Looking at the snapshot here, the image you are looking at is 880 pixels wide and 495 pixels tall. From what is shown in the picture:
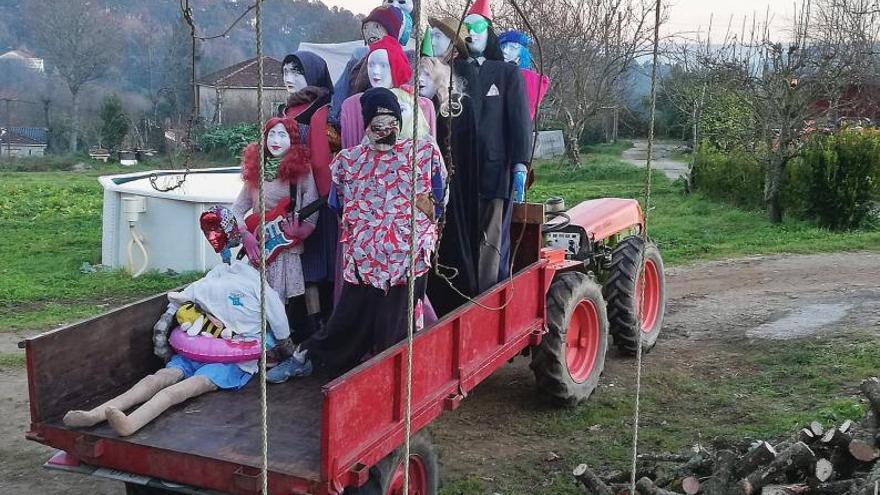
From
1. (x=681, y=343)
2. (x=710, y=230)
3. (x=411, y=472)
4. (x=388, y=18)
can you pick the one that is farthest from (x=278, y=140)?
(x=710, y=230)

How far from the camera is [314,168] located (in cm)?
469

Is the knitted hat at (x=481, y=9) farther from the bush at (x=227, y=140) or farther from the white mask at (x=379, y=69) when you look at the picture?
the bush at (x=227, y=140)

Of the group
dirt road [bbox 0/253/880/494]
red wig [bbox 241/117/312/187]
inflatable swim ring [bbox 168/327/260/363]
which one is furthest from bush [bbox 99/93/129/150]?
inflatable swim ring [bbox 168/327/260/363]

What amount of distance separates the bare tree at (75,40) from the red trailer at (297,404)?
124 feet

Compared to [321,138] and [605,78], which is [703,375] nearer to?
[321,138]

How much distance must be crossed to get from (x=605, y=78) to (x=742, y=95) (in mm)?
9845

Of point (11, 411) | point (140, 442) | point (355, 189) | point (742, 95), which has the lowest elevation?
point (11, 411)

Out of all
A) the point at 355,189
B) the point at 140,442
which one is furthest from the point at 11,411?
the point at 355,189

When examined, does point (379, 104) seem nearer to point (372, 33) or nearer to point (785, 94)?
point (372, 33)

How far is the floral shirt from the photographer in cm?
397

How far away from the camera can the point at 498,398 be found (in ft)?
19.5

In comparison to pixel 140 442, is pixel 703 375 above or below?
below

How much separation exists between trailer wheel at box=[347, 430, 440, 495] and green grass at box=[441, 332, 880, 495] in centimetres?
66

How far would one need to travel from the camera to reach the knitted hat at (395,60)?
14.4ft
